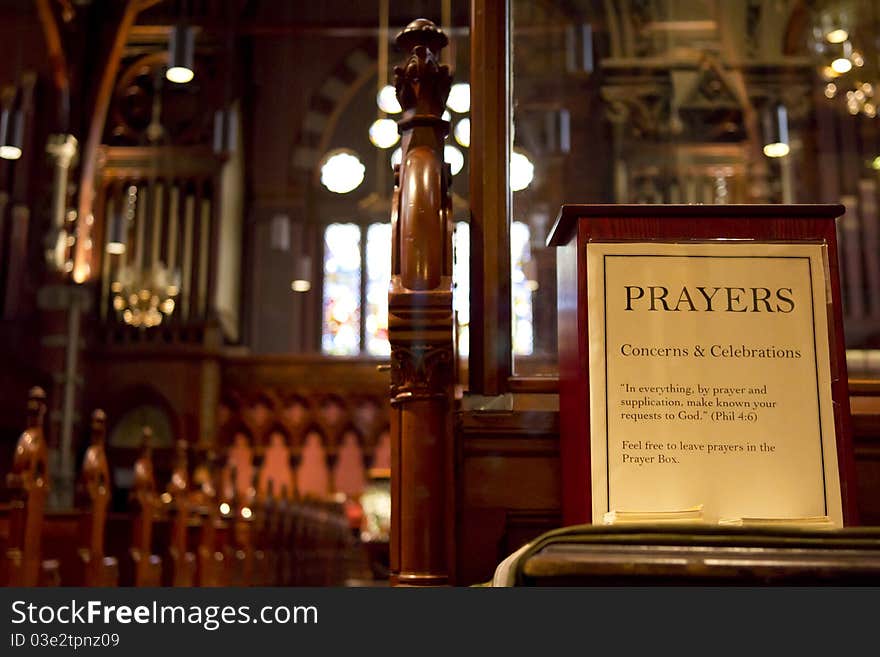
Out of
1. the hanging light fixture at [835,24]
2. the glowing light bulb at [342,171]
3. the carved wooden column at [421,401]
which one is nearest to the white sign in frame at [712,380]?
the carved wooden column at [421,401]

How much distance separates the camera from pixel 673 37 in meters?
5.23

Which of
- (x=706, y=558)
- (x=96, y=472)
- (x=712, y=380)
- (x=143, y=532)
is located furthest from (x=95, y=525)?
(x=706, y=558)

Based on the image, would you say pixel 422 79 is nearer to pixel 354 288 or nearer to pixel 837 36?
pixel 837 36

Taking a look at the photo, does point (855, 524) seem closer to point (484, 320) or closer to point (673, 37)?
point (484, 320)

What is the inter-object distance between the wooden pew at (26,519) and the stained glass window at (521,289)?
10.0 feet

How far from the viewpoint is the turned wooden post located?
480cm

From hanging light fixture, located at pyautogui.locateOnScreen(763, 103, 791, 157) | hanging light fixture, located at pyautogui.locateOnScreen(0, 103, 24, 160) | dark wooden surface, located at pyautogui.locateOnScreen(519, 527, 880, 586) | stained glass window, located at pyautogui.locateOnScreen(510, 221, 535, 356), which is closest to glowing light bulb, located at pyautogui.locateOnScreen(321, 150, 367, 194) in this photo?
hanging light fixture, located at pyautogui.locateOnScreen(0, 103, 24, 160)

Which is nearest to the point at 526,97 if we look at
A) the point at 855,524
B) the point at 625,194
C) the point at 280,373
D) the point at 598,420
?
the point at 598,420

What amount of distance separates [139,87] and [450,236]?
36.3 ft

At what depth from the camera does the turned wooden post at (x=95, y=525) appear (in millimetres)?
4797

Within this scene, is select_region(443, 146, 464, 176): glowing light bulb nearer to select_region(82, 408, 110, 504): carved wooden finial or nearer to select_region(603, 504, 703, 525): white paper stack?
select_region(603, 504, 703, 525): white paper stack

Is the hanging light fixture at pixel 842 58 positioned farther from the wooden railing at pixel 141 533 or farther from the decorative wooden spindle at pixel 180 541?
the decorative wooden spindle at pixel 180 541

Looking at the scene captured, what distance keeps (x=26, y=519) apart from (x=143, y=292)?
6.97 m

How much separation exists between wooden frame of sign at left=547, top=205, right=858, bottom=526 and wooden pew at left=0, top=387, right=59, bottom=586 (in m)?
3.33
